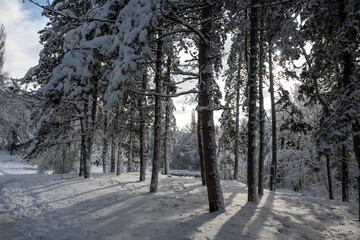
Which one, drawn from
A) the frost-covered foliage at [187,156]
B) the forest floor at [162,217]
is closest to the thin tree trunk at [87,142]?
the forest floor at [162,217]

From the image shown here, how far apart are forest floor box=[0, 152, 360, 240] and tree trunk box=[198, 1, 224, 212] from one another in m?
0.50

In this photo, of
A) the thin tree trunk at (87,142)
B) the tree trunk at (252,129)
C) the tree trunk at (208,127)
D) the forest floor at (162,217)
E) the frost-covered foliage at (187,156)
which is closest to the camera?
the forest floor at (162,217)

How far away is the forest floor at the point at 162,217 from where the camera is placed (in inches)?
194

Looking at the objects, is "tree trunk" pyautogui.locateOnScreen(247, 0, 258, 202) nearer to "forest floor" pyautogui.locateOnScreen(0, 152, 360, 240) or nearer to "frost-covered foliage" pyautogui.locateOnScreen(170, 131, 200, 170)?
"forest floor" pyautogui.locateOnScreen(0, 152, 360, 240)

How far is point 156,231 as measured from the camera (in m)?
5.05

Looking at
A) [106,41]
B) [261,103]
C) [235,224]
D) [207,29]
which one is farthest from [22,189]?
[261,103]

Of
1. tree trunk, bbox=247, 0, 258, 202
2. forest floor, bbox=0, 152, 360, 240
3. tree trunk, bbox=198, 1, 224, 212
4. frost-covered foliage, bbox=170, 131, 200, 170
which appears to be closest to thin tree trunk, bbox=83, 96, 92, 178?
forest floor, bbox=0, 152, 360, 240

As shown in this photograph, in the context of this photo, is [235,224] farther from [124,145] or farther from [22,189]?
[124,145]

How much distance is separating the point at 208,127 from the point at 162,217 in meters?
2.90

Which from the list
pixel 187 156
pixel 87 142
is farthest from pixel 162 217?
pixel 187 156

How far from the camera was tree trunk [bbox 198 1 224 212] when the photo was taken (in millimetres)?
6461

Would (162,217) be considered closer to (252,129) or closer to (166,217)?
(166,217)

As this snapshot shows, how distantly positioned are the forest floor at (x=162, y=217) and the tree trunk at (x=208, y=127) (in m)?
0.50

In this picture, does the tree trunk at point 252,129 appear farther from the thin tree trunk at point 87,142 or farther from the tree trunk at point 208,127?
the thin tree trunk at point 87,142
